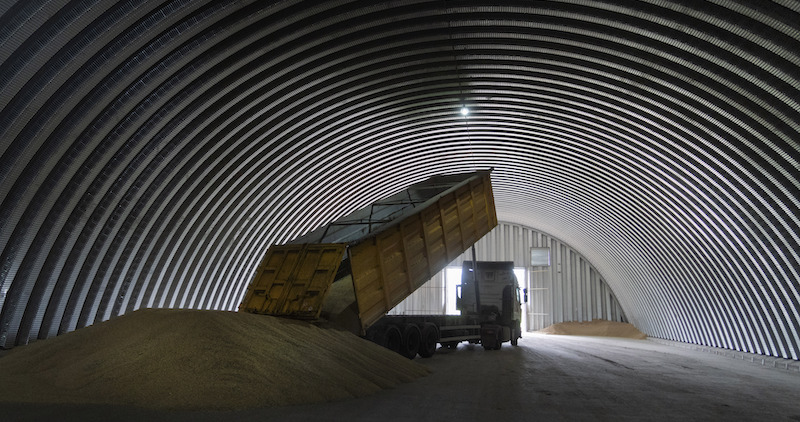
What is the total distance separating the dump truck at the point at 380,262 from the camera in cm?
981

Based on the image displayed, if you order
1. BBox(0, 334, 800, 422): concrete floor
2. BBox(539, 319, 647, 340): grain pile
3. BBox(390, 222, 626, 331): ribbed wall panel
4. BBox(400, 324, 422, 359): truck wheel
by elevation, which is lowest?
BBox(0, 334, 800, 422): concrete floor

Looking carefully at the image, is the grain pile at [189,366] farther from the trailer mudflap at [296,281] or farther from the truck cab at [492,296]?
the truck cab at [492,296]

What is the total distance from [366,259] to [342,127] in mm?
6131

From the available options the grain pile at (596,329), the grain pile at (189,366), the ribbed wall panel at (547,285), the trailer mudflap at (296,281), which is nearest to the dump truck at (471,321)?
the trailer mudflap at (296,281)

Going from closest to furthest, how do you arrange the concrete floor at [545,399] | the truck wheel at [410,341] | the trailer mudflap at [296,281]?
the concrete floor at [545,399], the trailer mudflap at [296,281], the truck wheel at [410,341]

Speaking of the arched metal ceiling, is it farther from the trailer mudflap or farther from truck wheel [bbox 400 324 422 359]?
truck wheel [bbox 400 324 422 359]

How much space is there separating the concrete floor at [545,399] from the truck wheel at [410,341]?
0.45 meters

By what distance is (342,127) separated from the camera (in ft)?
50.9

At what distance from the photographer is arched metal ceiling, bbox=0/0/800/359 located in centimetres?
876

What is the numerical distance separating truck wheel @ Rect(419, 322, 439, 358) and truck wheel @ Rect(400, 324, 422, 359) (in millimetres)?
244

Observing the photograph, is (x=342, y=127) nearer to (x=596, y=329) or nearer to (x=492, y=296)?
(x=492, y=296)

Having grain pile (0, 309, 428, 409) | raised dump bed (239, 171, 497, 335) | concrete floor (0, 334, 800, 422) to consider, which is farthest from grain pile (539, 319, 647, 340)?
grain pile (0, 309, 428, 409)

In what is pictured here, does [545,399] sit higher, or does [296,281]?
[296,281]

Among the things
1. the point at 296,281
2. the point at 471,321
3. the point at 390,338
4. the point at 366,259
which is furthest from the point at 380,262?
the point at 471,321
